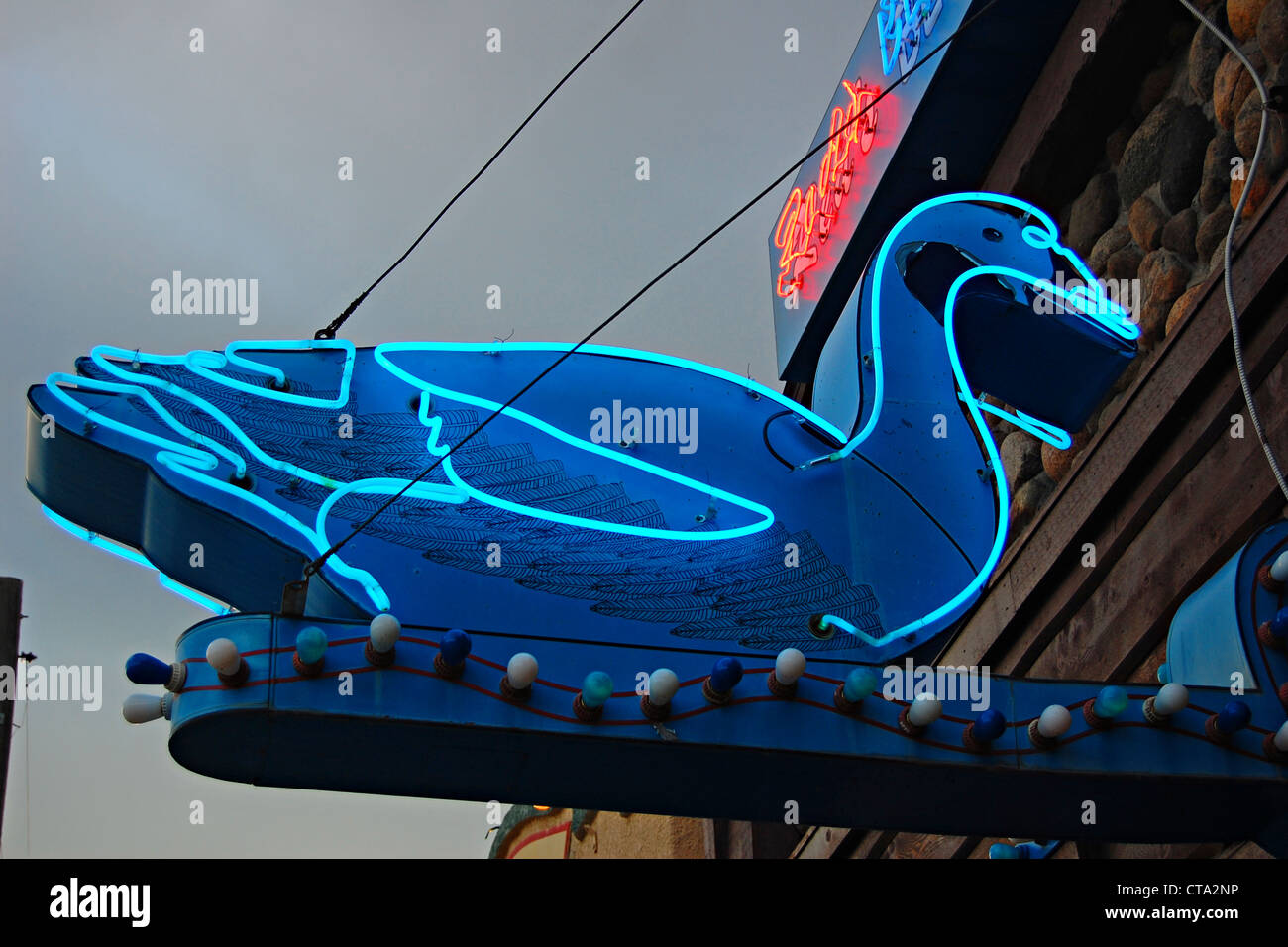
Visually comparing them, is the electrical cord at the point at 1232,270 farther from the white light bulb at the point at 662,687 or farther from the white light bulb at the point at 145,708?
the white light bulb at the point at 145,708

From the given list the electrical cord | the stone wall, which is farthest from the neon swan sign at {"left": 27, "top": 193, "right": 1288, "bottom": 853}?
the stone wall

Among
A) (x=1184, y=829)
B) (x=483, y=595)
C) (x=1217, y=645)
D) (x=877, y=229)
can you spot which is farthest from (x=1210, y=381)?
(x=877, y=229)

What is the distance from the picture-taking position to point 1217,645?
5.41 metres

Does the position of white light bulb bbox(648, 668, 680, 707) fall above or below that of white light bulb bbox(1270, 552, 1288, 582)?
below

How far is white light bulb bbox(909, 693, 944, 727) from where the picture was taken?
4.83 meters

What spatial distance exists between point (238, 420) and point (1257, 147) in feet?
15.7

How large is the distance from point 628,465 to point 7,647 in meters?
3.26

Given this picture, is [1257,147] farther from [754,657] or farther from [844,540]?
[754,657]

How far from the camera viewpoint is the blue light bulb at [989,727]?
15.9 ft

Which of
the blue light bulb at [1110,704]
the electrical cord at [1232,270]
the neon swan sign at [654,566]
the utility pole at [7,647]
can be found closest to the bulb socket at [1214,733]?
the neon swan sign at [654,566]

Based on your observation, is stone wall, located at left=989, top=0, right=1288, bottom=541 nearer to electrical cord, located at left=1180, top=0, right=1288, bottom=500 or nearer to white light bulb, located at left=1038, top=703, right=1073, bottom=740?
electrical cord, located at left=1180, top=0, right=1288, bottom=500

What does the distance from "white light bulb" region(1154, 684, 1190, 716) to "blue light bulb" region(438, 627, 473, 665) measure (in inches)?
95.0

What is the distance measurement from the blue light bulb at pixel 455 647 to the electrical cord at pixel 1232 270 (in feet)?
10.8

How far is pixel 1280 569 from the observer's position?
527 cm
